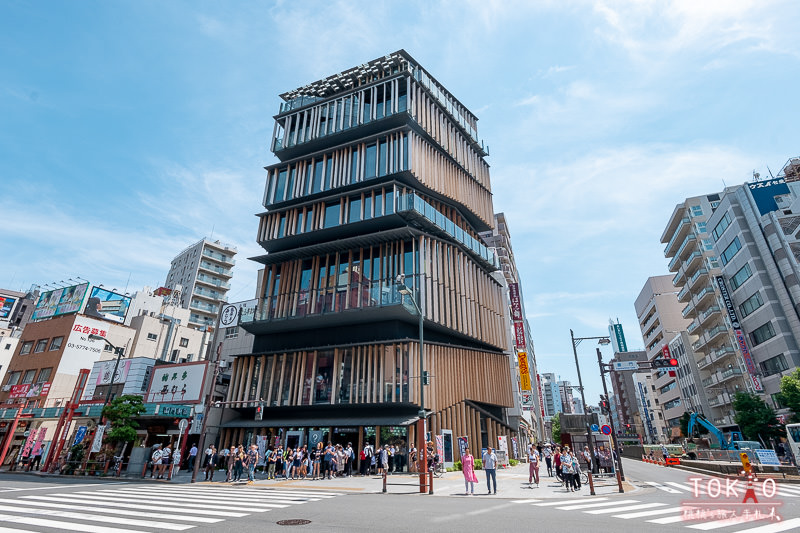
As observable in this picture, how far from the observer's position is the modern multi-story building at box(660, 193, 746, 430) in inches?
1902

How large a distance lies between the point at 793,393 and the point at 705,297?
2477 cm

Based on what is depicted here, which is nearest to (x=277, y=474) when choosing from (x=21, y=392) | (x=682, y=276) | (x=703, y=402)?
(x=21, y=392)

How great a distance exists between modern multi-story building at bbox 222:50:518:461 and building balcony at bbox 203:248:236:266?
4321 cm

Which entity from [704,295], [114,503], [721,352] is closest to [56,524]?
[114,503]

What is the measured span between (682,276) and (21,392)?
81.6m

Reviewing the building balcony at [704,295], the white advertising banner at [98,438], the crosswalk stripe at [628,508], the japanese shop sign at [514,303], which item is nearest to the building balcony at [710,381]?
the building balcony at [704,295]

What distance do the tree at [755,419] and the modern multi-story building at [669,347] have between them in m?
19.6

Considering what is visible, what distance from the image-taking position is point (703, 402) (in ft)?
174

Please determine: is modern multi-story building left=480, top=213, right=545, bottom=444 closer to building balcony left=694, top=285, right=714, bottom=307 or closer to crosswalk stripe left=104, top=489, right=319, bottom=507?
building balcony left=694, top=285, right=714, bottom=307

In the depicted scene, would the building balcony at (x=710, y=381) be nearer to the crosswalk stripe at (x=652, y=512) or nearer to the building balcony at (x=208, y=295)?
the crosswalk stripe at (x=652, y=512)

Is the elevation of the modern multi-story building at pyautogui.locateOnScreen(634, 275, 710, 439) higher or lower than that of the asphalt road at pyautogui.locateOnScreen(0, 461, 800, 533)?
higher

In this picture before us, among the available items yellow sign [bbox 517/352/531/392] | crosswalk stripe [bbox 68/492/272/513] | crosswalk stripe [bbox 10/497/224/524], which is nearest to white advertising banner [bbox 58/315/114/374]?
crosswalk stripe [bbox 68/492/272/513]

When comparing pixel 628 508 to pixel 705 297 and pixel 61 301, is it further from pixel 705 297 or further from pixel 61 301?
pixel 61 301

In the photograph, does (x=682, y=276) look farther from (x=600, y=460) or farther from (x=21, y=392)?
(x=21, y=392)
